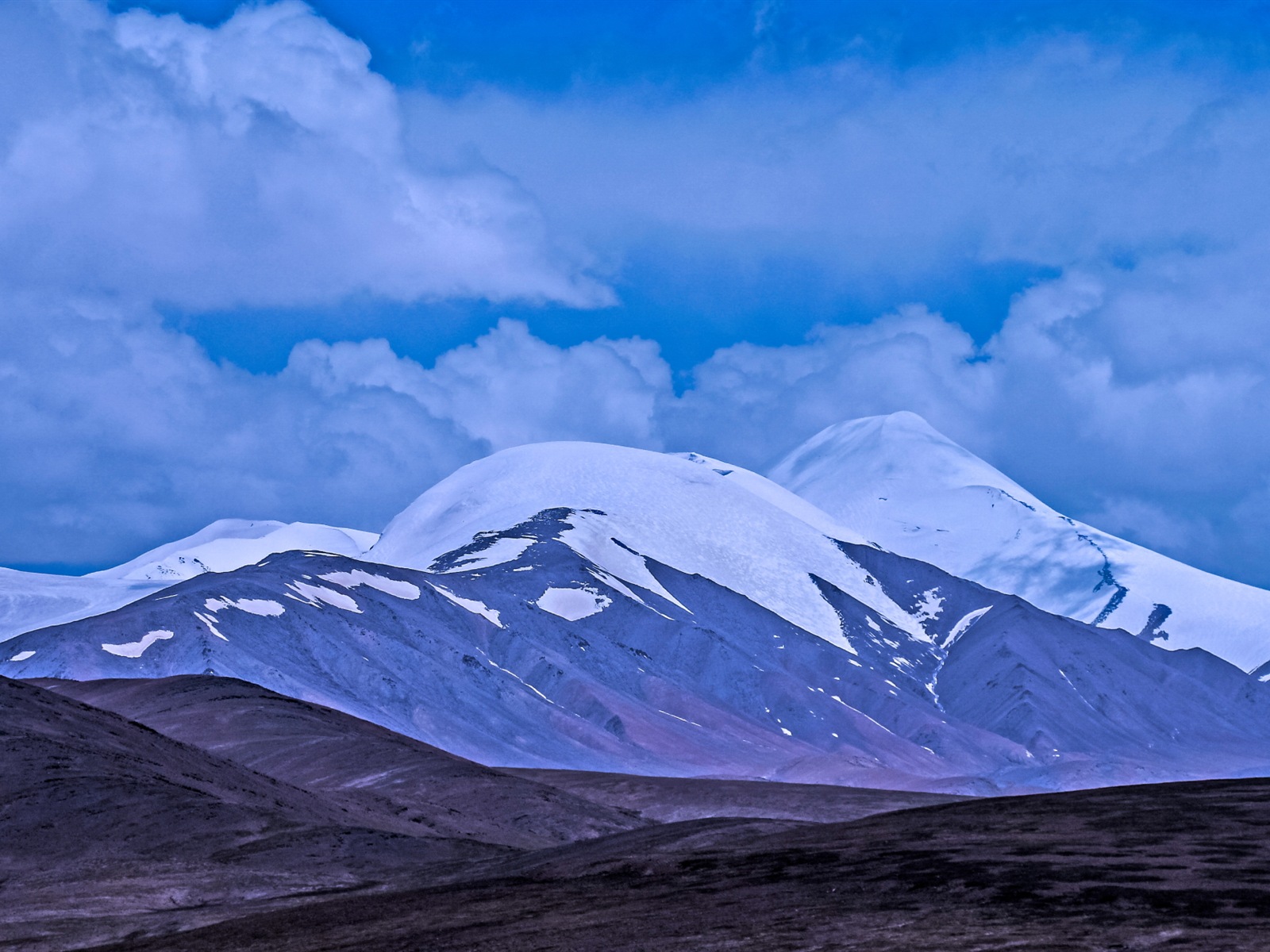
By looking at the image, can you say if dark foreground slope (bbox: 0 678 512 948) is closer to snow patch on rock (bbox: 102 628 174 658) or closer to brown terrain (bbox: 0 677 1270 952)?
brown terrain (bbox: 0 677 1270 952)

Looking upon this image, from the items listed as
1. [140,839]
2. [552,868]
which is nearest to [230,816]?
[140,839]

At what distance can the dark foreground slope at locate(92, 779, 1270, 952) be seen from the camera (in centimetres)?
3556

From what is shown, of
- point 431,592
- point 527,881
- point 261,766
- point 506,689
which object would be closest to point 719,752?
point 506,689

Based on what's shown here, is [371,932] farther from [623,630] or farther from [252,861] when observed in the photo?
[623,630]

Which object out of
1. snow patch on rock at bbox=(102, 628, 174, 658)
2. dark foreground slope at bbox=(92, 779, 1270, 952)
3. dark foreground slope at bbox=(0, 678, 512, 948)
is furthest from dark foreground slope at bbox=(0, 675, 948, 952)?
snow patch on rock at bbox=(102, 628, 174, 658)

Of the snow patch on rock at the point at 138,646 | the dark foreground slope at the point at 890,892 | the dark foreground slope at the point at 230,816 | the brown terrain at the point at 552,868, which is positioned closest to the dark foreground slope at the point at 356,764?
the dark foreground slope at the point at 230,816

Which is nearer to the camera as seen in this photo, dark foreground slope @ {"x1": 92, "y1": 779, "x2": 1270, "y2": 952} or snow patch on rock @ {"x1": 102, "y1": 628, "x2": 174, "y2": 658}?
dark foreground slope @ {"x1": 92, "y1": 779, "x2": 1270, "y2": 952}

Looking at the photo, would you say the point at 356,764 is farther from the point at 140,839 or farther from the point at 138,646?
the point at 138,646

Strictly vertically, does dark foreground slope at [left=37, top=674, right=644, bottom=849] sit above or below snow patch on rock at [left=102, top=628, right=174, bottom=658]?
below

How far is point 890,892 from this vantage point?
4191cm

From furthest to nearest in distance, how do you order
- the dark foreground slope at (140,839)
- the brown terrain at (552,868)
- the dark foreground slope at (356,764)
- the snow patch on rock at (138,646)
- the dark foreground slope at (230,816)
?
the snow patch on rock at (138,646), the dark foreground slope at (356,764), the dark foreground slope at (230,816), the dark foreground slope at (140,839), the brown terrain at (552,868)

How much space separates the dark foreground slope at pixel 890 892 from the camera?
35562 millimetres

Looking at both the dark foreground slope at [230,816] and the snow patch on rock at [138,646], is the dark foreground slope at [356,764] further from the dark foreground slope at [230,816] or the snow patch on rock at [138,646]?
the snow patch on rock at [138,646]

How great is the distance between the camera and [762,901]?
42844mm
